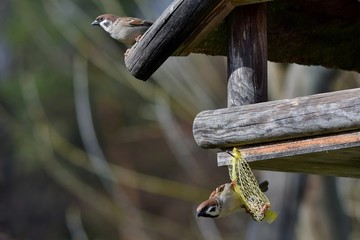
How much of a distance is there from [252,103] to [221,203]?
11.6 inches

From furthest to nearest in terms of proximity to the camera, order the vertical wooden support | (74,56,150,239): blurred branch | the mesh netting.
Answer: (74,56,150,239): blurred branch
the vertical wooden support
the mesh netting

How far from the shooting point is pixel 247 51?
8.50ft

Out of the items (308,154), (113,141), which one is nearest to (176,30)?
(308,154)

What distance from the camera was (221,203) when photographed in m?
2.45

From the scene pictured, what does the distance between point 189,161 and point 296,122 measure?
5643 millimetres

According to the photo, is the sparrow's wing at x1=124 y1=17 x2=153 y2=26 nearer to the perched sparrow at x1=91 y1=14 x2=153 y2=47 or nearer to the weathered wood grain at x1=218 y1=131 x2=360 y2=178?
the perched sparrow at x1=91 y1=14 x2=153 y2=47

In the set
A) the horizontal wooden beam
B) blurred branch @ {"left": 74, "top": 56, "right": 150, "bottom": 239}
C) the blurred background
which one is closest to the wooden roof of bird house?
the horizontal wooden beam

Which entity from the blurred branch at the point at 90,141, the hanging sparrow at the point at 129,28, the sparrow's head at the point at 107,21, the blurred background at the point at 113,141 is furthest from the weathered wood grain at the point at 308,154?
the blurred branch at the point at 90,141

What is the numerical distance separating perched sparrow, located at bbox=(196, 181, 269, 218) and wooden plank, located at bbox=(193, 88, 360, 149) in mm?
115

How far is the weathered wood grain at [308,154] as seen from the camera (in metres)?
2.24

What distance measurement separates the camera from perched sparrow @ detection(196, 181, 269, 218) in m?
2.42

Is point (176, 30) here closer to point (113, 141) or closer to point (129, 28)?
point (129, 28)

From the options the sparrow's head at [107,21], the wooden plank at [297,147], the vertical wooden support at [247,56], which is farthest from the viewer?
the sparrow's head at [107,21]

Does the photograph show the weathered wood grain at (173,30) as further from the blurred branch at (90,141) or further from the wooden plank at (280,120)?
the blurred branch at (90,141)
